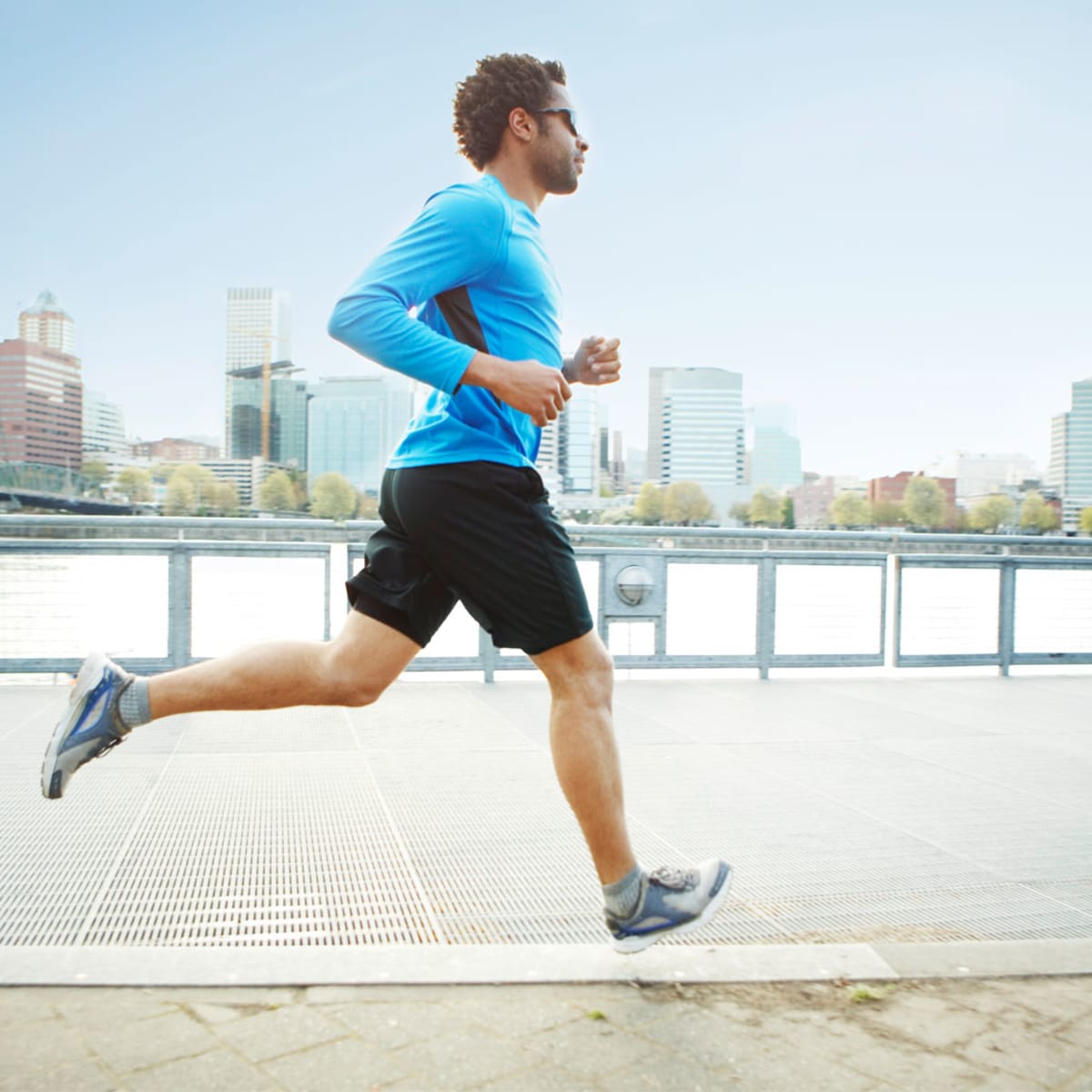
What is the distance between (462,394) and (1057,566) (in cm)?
811

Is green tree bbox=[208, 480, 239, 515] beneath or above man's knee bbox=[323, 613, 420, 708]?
above

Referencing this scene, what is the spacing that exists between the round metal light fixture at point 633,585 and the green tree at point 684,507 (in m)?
182

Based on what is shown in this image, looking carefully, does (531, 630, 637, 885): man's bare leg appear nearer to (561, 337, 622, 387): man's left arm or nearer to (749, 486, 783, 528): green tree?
(561, 337, 622, 387): man's left arm

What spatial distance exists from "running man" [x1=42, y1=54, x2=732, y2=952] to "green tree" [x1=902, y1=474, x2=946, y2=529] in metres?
183

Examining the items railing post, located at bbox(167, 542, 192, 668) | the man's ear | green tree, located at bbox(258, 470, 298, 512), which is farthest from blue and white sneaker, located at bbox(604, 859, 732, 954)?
green tree, located at bbox(258, 470, 298, 512)

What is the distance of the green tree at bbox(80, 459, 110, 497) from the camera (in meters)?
186

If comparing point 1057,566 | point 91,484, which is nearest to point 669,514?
point 91,484

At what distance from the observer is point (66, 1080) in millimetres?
1964

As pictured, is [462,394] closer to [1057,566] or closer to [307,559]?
[307,559]

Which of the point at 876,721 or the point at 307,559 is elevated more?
the point at 307,559

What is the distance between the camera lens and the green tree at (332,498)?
17400 centimetres

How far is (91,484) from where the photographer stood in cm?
17588

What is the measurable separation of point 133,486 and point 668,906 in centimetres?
19505

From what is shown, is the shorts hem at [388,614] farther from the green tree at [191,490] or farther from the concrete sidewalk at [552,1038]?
the green tree at [191,490]
